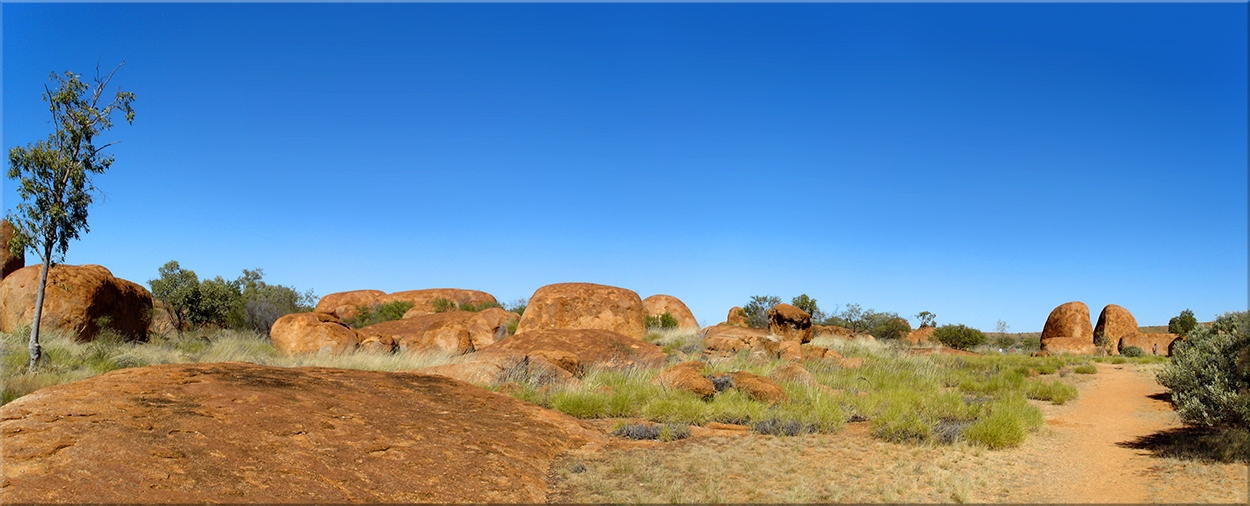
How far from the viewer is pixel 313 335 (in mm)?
16297

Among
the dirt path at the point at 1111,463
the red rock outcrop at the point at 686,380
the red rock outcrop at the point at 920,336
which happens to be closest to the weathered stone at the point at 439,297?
the red rock outcrop at the point at 920,336

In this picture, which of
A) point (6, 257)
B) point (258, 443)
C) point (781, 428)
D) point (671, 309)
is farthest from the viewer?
point (671, 309)

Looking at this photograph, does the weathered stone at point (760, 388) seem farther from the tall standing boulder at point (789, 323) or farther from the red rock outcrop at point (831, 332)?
the red rock outcrop at point (831, 332)

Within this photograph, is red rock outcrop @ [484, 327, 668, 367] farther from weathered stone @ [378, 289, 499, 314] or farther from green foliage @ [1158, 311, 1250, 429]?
weathered stone @ [378, 289, 499, 314]

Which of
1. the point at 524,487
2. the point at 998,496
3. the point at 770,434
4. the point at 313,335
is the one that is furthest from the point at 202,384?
the point at 313,335

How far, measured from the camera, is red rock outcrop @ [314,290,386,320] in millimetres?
37344

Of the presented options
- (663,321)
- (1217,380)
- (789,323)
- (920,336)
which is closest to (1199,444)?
(1217,380)

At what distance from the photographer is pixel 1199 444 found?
301 inches

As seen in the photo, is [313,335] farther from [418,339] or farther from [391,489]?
[391,489]

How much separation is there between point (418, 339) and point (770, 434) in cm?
1322

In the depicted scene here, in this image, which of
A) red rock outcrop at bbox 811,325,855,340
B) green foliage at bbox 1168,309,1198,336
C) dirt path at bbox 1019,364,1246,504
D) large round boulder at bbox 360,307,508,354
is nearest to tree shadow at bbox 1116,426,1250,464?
dirt path at bbox 1019,364,1246,504

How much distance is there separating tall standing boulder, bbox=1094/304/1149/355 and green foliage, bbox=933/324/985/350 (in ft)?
16.4

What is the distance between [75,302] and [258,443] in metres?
15.1

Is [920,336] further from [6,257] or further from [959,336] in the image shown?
[6,257]
